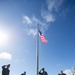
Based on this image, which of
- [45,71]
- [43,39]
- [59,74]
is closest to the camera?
[43,39]

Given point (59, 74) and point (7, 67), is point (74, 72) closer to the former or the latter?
point (59, 74)

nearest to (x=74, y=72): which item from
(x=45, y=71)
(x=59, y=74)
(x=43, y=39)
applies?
(x=59, y=74)

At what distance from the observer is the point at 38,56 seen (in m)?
21.6

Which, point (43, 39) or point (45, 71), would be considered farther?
point (45, 71)

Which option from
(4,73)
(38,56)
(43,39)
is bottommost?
(4,73)

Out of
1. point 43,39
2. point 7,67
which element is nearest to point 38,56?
point 43,39

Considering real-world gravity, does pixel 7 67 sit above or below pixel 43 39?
below

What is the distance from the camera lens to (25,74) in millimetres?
27203

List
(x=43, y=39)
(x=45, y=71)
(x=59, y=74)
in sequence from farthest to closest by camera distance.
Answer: (x=59, y=74) < (x=45, y=71) < (x=43, y=39)

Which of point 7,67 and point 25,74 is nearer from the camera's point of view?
point 7,67

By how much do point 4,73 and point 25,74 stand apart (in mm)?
5471

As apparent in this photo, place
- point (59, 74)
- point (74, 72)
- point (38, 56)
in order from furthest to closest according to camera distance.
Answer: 1. point (74, 72)
2. point (59, 74)
3. point (38, 56)

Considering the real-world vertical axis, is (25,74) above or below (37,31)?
below

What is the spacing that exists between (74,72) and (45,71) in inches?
827
